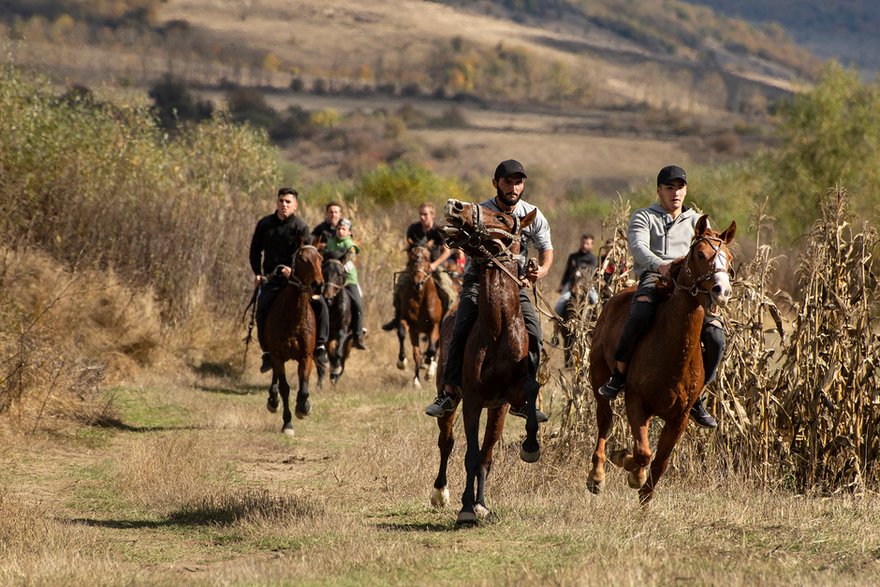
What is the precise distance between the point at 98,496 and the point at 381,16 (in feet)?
536

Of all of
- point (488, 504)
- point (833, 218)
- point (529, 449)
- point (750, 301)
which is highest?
point (833, 218)

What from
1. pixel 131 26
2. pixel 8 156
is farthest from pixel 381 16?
pixel 8 156

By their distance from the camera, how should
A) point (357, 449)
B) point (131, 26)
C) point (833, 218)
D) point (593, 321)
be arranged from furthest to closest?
1. point (131, 26)
2. point (357, 449)
3. point (593, 321)
4. point (833, 218)

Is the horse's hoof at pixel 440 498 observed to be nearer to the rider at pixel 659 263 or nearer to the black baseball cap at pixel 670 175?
the rider at pixel 659 263

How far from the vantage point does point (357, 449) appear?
1473cm

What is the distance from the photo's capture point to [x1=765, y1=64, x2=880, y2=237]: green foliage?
48.6 m

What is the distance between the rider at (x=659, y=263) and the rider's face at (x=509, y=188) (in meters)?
1.03

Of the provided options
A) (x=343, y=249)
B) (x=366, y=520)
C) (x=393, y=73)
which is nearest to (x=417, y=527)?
(x=366, y=520)

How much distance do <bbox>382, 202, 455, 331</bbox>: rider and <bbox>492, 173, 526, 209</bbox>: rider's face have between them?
34.1 feet

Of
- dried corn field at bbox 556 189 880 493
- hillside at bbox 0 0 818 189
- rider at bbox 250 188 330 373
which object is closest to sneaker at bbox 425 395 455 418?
dried corn field at bbox 556 189 880 493

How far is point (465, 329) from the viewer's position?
10219 mm

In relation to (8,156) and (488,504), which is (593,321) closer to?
(488,504)

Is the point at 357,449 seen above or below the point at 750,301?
below

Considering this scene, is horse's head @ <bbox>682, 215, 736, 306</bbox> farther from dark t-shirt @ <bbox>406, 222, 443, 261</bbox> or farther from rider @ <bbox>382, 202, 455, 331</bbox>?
dark t-shirt @ <bbox>406, 222, 443, 261</bbox>
